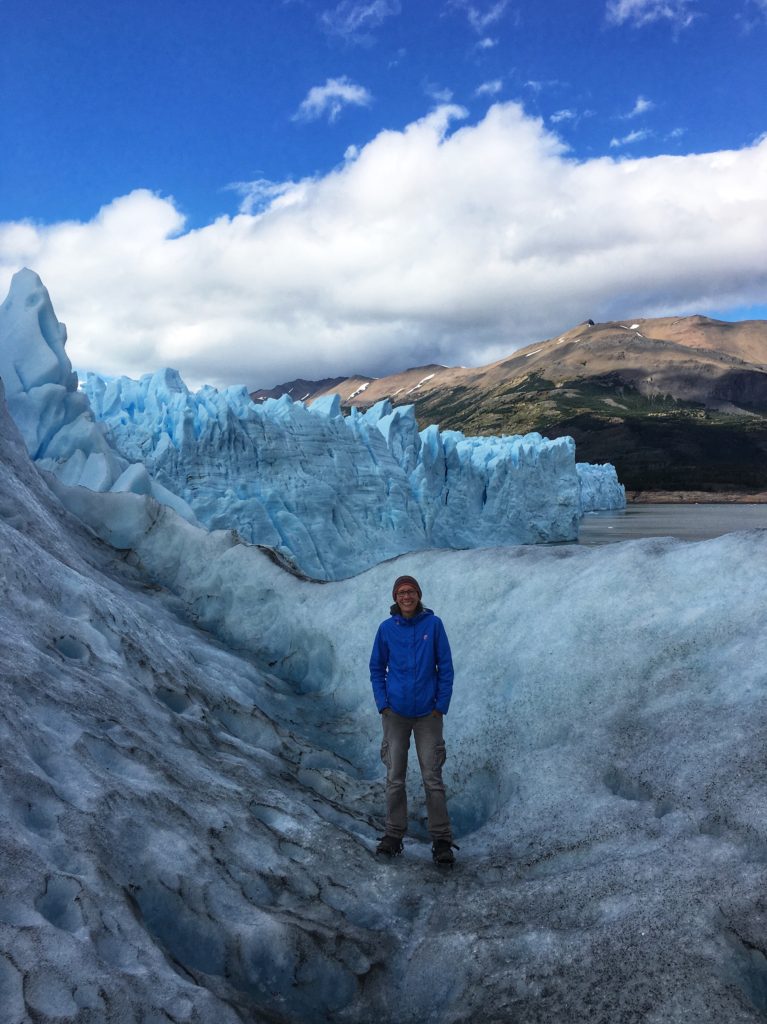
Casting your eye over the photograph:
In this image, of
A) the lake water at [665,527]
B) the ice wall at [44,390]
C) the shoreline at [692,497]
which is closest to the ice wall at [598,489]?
the lake water at [665,527]

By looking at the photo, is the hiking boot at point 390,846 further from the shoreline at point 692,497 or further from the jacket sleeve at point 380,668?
the shoreline at point 692,497

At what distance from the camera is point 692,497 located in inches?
3698

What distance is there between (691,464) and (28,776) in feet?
387

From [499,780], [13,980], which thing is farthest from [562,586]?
[13,980]

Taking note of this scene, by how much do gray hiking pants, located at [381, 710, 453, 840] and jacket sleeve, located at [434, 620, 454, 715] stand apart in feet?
0.38

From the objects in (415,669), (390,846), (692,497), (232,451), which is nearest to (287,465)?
(232,451)

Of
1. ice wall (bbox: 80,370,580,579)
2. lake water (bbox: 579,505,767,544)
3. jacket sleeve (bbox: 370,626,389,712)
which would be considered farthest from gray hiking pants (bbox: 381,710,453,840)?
lake water (bbox: 579,505,767,544)

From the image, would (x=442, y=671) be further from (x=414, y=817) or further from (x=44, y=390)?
(x=44, y=390)

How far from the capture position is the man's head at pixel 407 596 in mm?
4562

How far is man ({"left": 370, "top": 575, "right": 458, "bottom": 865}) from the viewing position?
14.8 ft

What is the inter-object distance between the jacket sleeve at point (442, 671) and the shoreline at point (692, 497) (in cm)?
9176

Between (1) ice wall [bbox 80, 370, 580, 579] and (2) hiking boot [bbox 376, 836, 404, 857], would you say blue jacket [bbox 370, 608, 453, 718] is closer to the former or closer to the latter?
(2) hiking boot [bbox 376, 836, 404, 857]

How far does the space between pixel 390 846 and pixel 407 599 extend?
1.59m

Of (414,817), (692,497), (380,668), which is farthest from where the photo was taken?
(692,497)
